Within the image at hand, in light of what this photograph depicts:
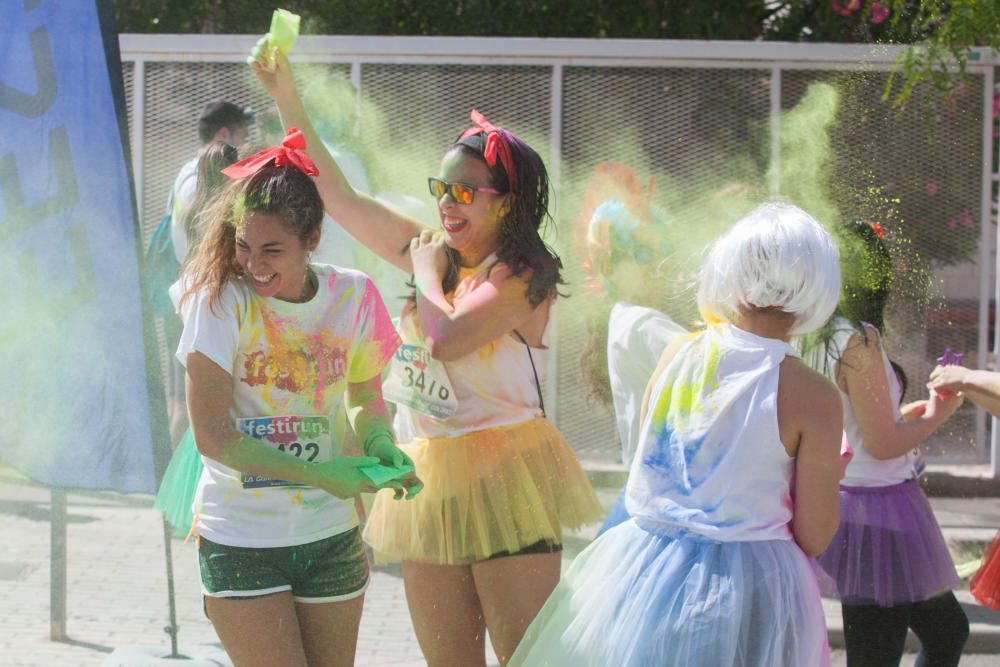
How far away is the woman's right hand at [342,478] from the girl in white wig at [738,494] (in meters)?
0.48

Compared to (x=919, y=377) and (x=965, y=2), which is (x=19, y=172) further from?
(x=919, y=377)

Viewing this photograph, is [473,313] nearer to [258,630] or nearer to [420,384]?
[420,384]

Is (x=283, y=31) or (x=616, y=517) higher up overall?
(x=283, y=31)

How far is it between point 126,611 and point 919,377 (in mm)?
4543

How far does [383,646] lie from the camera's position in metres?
4.79

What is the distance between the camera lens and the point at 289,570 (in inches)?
103

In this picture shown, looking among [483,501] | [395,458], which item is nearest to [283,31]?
[395,458]

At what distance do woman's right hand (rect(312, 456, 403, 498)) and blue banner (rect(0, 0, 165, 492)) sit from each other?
1223mm

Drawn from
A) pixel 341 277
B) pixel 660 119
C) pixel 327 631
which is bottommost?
pixel 327 631

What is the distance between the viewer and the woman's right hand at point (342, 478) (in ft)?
8.29

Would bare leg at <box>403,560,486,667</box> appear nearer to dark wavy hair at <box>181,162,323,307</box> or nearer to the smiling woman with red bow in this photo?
the smiling woman with red bow

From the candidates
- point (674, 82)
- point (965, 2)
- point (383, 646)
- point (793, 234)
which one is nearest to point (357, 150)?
point (674, 82)

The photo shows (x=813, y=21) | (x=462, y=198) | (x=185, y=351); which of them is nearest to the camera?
(x=185, y=351)

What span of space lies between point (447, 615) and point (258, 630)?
59 cm
